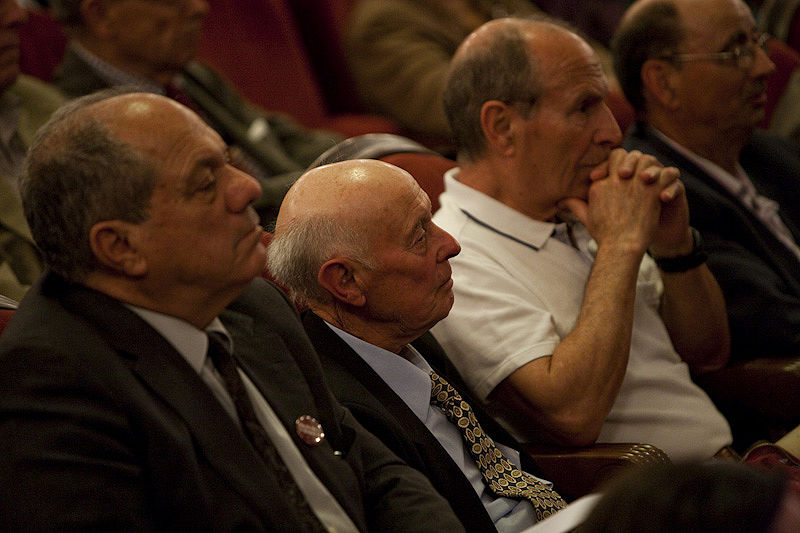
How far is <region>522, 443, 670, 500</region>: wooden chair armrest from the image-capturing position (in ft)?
4.94

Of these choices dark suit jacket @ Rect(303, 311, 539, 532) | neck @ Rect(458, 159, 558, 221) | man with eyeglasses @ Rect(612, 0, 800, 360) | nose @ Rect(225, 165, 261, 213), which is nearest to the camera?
nose @ Rect(225, 165, 261, 213)

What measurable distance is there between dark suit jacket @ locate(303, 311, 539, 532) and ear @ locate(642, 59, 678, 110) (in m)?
1.30

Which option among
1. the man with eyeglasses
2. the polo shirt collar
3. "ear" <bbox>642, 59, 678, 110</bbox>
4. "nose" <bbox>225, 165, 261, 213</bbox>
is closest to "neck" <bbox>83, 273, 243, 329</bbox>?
"nose" <bbox>225, 165, 261, 213</bbox>

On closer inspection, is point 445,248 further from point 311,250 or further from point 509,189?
point 509,189

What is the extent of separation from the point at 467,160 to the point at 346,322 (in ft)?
1.95

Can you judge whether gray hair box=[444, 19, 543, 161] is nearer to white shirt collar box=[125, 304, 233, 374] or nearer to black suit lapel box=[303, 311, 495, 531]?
black suit lapel box=[303, 311, 495, 531]

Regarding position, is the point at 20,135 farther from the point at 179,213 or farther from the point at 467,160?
the point at 179,213

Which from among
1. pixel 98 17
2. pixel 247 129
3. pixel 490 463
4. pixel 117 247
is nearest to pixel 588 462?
pixel 490 463

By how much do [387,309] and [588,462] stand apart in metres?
0.45

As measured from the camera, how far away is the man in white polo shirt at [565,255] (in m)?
1.61

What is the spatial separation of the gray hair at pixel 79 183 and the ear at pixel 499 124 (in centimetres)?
90

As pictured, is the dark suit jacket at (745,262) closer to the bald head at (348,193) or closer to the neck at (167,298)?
the bald head at (348,193)

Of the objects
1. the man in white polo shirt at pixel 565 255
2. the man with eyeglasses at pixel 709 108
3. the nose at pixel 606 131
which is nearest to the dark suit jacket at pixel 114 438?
the man in white polo shirt at pixel 565 255

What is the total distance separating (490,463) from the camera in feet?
4.79
